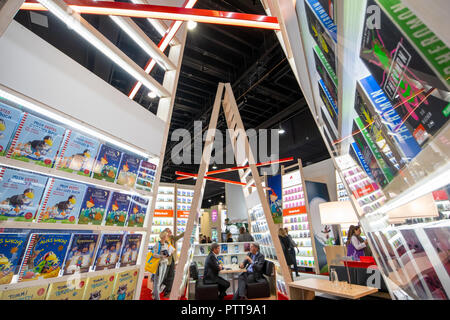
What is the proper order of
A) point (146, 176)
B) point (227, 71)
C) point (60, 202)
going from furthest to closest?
point (227, 71) → point (146, 176) → point (60, 202)

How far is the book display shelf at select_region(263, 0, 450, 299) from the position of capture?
1.22 ft

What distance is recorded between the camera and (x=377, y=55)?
560mm

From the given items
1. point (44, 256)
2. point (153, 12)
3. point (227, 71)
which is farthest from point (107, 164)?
point (227, 71)

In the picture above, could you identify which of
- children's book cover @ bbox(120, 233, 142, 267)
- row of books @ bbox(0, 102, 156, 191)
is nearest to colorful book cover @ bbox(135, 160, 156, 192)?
row of books @ bbox(0, 102, 156, 191)

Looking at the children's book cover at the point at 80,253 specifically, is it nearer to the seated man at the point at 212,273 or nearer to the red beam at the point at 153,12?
the red beam at the point at 153,12

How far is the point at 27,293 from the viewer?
48.4 inches

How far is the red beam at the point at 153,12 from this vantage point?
4.87 feet

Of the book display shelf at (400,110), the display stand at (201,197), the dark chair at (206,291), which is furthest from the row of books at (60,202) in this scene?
the dark chair at (206,291)

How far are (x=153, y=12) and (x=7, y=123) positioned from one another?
1096 millimetres

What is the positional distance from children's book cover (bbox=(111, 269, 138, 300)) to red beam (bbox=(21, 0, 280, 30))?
5.89 feet

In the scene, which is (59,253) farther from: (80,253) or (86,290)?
(86,290)

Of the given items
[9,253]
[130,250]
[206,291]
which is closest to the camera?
[9,253]

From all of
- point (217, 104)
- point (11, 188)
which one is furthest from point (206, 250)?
point (11, 188)

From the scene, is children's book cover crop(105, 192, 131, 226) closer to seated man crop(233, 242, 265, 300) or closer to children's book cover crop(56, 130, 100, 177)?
children's book cover crop(56, 130, 100, 177)
